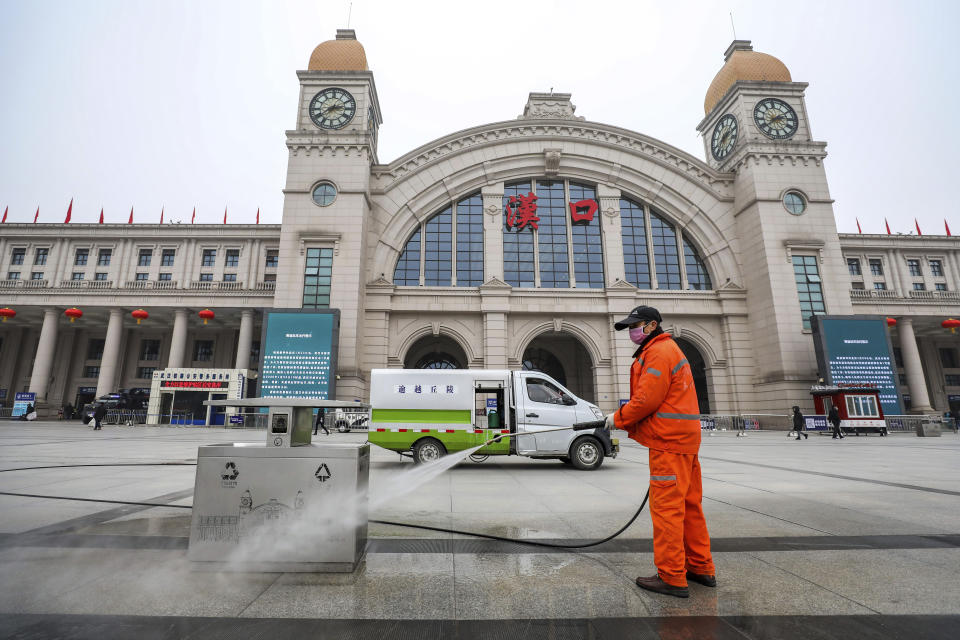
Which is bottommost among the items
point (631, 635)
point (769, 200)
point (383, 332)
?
point (631, 635)

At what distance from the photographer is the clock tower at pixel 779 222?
27891 millimetres

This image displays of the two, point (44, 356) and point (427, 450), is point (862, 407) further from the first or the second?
point (44, 356)

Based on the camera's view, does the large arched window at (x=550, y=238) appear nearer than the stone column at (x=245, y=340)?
Yes

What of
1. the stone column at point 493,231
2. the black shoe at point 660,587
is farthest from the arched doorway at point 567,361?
the black shoe at point 660,587

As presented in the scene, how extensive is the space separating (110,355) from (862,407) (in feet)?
165

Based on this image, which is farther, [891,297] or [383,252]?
[891,297]

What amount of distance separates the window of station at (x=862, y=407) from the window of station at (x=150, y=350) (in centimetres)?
5386

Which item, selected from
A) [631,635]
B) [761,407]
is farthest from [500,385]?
[761,407]

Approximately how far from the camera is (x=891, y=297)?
35.2 metres

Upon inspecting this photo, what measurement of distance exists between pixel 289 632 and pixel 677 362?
3203mm

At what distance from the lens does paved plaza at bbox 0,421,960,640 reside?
8.44 ft

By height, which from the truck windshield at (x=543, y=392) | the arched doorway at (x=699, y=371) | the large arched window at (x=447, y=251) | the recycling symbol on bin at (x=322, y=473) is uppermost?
the large arched window at (x=447, y=251)

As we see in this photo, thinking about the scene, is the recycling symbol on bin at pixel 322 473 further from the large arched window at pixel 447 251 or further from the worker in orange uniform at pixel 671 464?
the large arched window at pixel 447 251

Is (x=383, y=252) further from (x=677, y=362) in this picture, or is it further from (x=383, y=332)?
(x=677, y=362)
